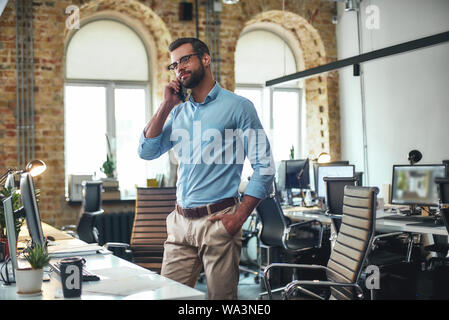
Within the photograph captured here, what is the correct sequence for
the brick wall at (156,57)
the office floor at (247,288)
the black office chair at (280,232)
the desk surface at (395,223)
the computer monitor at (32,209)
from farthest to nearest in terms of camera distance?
the brick wall at (156,57) → the office floor at (247,288) → the black office chair at (280,232) → the desk surface at (395,223) → the computer monitor at (32,209)

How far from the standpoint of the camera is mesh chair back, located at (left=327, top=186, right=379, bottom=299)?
8.07 ft

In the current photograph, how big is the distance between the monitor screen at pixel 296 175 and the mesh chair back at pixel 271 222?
1092 mm

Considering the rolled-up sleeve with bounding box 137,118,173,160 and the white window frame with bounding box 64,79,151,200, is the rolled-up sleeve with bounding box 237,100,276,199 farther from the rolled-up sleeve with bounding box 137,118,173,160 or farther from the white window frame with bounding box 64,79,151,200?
the white window frame with bounding box 64,79,151,200

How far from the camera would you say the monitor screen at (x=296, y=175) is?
21.4 ft

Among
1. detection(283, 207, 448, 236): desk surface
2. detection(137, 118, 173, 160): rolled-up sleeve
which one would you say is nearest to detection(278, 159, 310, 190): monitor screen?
detection(283, 207, 448, 236): desk surface

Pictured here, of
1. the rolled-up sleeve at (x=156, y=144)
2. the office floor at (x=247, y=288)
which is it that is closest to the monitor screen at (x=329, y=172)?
the office floor at (x=247, y=288)

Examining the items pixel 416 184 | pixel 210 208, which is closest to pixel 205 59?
pixel 210 208

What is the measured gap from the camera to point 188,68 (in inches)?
92.3

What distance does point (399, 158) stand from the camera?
7.41 meters

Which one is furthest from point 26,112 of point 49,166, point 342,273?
point 342,273

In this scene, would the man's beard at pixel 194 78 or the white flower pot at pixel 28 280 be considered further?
the man's beard at pixel 194 78

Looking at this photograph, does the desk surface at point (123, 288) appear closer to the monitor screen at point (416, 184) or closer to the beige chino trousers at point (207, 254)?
the beige chino trousers at point (207, 254)

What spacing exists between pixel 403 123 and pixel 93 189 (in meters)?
4.06

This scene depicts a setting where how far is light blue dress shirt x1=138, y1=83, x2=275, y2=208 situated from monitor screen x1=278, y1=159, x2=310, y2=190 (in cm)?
419
